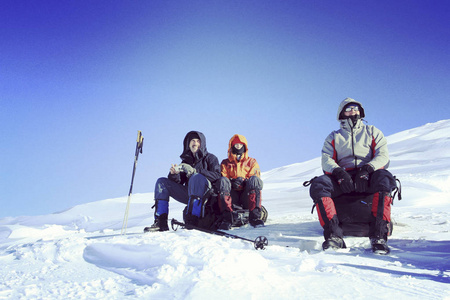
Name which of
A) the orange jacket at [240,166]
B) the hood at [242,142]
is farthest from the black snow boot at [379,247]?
the hood at [242,142]

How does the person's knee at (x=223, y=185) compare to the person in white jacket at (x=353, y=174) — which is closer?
the person in white jacket at (x=353, y=174)

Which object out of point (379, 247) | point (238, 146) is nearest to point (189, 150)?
point (238, 146)

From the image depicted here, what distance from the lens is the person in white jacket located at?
3.78 metres

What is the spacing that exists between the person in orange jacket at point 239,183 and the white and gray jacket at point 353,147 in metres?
1.37

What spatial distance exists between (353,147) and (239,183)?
1860 mm

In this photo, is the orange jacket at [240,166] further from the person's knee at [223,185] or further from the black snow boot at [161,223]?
the black snow boot at [161,223]

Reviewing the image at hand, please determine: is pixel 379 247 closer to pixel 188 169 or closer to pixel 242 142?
pixel 188 169

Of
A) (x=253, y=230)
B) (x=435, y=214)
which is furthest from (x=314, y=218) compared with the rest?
(x=435, y=214)

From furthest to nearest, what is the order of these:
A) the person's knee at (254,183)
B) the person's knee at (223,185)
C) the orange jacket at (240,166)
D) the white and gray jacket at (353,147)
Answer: the orange jacket at (240,166) < the person's knee at (254,183) < the person's knee at (223,185) < the white and gray jacket at (353,147)

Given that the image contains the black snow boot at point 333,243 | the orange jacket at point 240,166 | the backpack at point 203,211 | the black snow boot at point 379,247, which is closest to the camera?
the black snow boot at point 379,247

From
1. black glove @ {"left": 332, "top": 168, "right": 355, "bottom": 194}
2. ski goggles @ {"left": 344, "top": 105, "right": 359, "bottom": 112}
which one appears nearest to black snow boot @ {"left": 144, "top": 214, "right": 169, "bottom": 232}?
black glove @ {"left": 332, "top": 168, "right": 355, "bottom": 194}

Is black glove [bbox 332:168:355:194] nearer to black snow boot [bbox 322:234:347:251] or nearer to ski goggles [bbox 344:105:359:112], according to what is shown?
black snow boot [bbox 322:234:347:251]

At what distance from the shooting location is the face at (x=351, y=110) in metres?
4.62

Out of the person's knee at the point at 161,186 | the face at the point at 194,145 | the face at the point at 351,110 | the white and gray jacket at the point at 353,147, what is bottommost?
the person's knee at the point at 161,186
